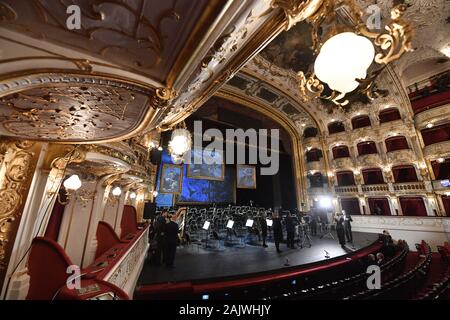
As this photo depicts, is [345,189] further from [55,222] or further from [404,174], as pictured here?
[55,222]

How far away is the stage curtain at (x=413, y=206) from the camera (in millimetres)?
11898

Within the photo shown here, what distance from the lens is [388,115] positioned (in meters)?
13.8

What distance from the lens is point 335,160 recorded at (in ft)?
48.4

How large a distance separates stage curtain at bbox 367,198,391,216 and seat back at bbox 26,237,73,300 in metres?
16.3

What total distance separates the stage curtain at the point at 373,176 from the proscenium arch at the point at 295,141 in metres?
4.32

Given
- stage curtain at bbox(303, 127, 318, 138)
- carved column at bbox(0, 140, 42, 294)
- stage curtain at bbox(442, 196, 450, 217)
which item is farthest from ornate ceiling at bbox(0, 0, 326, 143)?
stage curtain at bbox(303, 127, 318, 138)

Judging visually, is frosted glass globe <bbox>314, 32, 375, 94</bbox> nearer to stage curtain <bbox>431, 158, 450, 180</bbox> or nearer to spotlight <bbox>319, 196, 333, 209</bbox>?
spotlight <bbox>319, 196, 333, 209</bbox>

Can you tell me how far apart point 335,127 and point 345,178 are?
14.3 ft

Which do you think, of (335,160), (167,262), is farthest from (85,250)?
(335,160)

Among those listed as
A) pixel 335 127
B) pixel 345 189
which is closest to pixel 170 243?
pixel 345 189

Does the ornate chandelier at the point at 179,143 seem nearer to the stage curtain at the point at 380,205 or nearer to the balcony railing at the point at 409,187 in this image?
the stage curtain at the point at 380,205

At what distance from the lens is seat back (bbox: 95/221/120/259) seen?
5.94m

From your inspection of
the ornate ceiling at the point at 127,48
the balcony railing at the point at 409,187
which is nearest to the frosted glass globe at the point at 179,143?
the ornate ceiling at the point at 127,48
